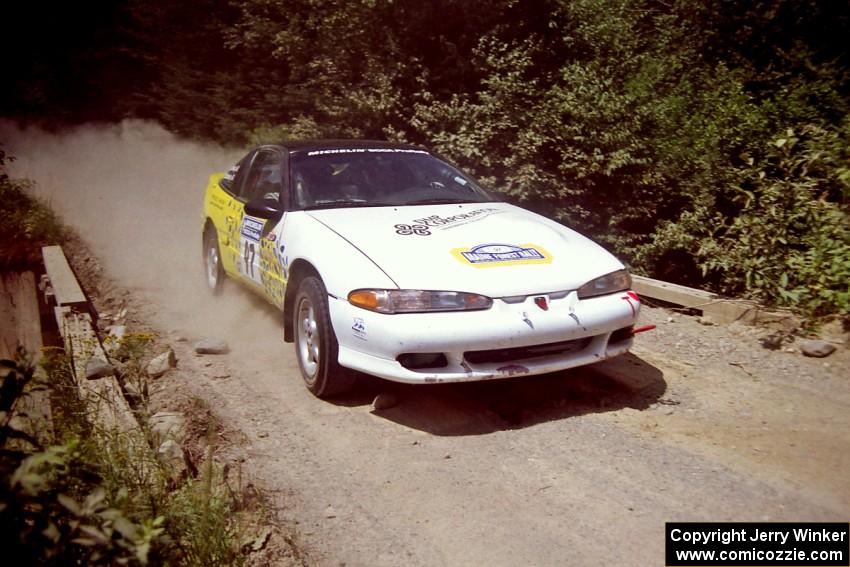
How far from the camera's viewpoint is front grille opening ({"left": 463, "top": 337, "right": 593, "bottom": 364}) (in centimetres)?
416

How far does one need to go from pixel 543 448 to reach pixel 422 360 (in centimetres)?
79

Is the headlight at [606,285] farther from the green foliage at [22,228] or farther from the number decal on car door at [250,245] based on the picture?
the green foliage at [22,228]

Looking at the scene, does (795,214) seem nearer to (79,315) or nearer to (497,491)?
(497,491)

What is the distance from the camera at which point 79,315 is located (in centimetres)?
611

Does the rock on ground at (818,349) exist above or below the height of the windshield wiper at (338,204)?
below

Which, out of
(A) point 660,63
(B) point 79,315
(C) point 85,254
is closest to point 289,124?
(C) point 85,254

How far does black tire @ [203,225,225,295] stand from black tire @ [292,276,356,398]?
2355 millimetres

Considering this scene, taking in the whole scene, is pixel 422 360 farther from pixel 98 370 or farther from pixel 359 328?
pixel 98 370

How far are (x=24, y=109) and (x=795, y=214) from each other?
1847cm

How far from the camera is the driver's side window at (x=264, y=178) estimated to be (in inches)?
230

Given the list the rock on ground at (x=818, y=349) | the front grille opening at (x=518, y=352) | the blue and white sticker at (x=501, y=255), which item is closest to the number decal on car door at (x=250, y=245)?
the blue and white sticker at (x=501, y=255)

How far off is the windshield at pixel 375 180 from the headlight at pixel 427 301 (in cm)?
142

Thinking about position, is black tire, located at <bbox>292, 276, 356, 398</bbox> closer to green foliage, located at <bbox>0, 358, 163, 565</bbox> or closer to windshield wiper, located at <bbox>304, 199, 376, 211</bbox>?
windshield wiper, located at <bbox>304, 199, 376, 211</bbox>

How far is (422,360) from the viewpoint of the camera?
416cm
